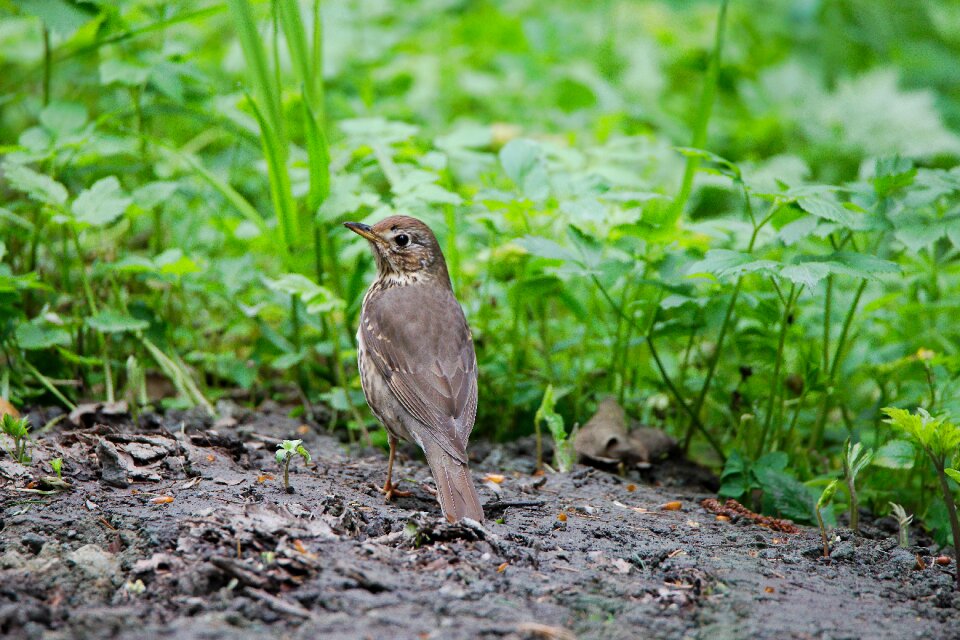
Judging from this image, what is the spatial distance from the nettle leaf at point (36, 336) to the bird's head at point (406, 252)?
4.62 feet

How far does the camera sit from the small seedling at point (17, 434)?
3.42 metres

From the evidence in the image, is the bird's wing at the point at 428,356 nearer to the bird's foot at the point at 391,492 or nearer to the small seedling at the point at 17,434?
the bird's foot at the point at 391,492

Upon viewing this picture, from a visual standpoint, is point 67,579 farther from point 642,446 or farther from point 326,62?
point 326,62

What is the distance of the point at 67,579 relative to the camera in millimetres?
2742

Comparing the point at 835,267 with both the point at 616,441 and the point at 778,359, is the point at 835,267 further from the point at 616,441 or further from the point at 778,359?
the point at 616,441

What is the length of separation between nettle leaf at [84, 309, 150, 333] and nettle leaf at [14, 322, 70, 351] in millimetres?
134

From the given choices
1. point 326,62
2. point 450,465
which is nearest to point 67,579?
point 450,465

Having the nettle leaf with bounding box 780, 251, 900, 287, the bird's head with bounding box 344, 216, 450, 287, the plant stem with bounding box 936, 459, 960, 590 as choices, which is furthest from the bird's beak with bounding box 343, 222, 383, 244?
the plant stem with bounding box 936, 459, 960, 590

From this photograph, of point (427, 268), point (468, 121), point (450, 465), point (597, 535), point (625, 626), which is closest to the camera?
point (625, 626)

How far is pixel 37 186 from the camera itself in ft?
13.8

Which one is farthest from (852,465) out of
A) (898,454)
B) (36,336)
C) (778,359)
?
(36,336)

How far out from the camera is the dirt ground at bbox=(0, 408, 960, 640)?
2568mm

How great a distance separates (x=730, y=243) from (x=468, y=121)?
135 inches

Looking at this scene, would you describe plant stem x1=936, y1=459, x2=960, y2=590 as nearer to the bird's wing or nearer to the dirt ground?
the dirt ground
